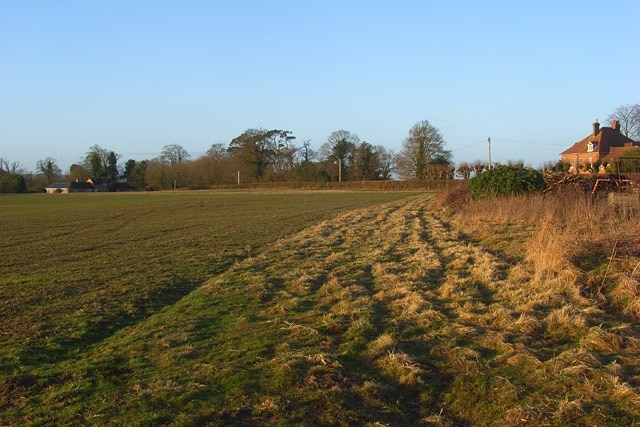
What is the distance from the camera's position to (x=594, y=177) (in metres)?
24.6

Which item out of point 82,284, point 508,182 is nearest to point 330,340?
point 82,284

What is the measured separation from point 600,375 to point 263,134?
100872 mm

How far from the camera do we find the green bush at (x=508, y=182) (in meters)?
24.3

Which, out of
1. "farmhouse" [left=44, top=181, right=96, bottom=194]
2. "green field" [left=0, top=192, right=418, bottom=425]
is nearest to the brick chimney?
"green field" [left=0, top=192, right=418, bottom=425]

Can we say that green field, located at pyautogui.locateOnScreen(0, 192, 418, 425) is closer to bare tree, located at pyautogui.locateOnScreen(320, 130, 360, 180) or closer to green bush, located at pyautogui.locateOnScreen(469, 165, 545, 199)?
green bush, located at pyautogui.locateOnScreen(469, 165, 545, 199)

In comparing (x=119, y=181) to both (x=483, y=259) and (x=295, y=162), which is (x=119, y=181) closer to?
(x=295, y=162)

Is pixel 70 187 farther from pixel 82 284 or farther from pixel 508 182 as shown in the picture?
pixel 82 284

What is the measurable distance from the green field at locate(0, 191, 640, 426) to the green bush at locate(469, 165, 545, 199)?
1253 centimetres

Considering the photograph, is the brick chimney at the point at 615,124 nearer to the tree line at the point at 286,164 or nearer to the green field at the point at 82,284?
the tree line at the point at 286,164

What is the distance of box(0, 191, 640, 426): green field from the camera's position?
4.57 meters

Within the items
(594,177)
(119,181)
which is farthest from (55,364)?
(119,181)

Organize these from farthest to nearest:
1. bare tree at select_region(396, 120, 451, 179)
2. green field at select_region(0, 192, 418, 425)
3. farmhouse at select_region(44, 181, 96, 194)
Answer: farmhouse at select_region(44, 181, 96, 194)
bare tree at select_region(396, 120, 451, 179)
green field at select_region(0, 192, 418, 425)

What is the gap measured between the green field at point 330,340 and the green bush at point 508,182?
12.5m

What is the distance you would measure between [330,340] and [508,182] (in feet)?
66.5
